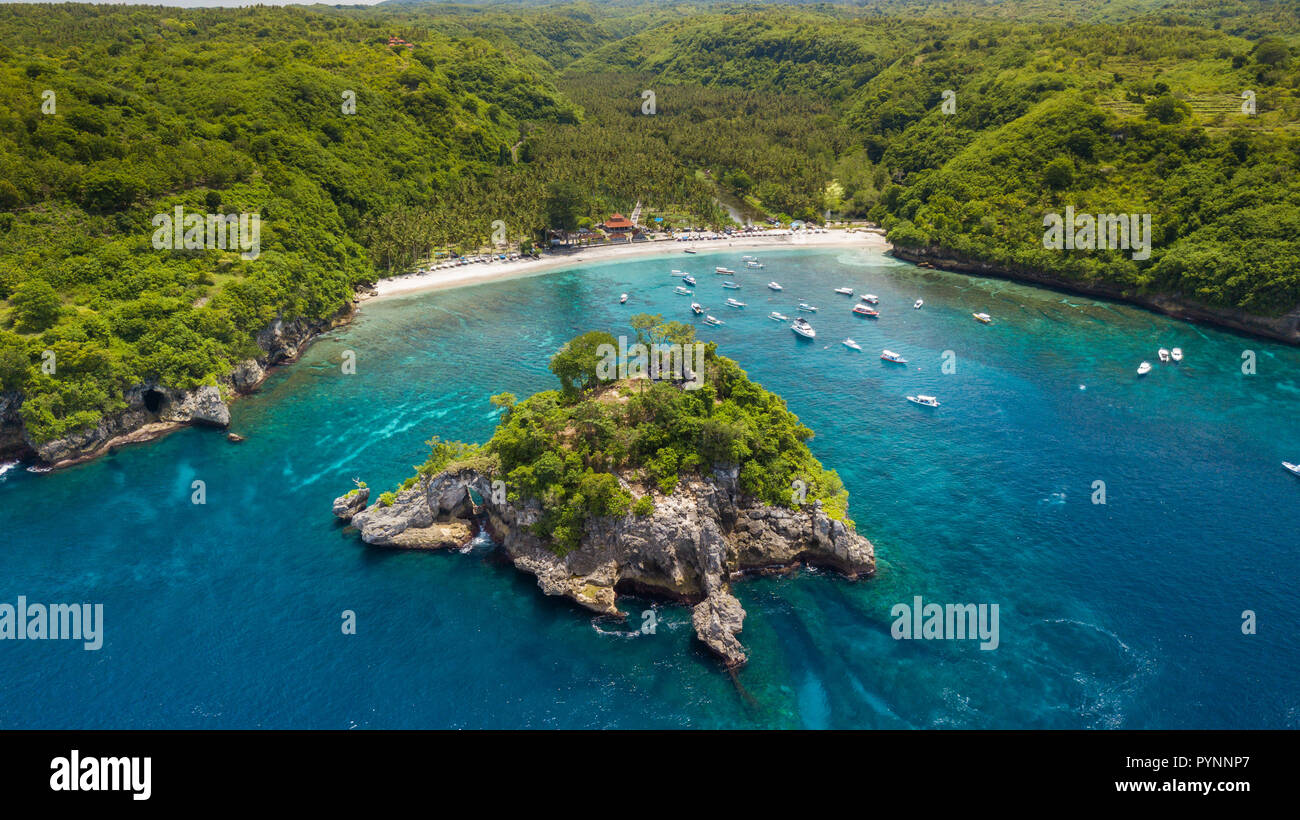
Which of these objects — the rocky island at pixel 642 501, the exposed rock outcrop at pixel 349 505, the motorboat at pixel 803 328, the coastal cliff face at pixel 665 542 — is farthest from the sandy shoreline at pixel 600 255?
the coastal cliff face at pixel 665 542

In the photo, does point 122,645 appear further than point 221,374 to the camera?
No

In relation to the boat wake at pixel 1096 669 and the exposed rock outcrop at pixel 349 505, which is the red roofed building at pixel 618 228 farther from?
the boat wake at pixel 1096 669

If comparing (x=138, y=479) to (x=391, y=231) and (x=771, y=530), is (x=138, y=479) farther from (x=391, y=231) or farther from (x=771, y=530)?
(x=391, y=231)

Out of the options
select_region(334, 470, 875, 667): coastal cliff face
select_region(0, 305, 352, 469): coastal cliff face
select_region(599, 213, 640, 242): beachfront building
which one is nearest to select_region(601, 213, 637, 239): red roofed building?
select_region(599, 213, 640, 242): beachfront building

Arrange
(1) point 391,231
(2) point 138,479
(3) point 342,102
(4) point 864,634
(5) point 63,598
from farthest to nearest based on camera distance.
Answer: (3) point 342,102 < (1) point 391,231 < (2) point 138,479 < (5) point 63,598 < (4) point 864,634

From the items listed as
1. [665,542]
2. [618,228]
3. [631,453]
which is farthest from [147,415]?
[618,228]

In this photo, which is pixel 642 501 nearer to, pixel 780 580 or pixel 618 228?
pixel 780 580

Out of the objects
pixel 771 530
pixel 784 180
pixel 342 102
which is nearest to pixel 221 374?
pixel 771 530

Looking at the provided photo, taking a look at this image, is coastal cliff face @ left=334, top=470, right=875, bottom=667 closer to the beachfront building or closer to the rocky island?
the rocky island
